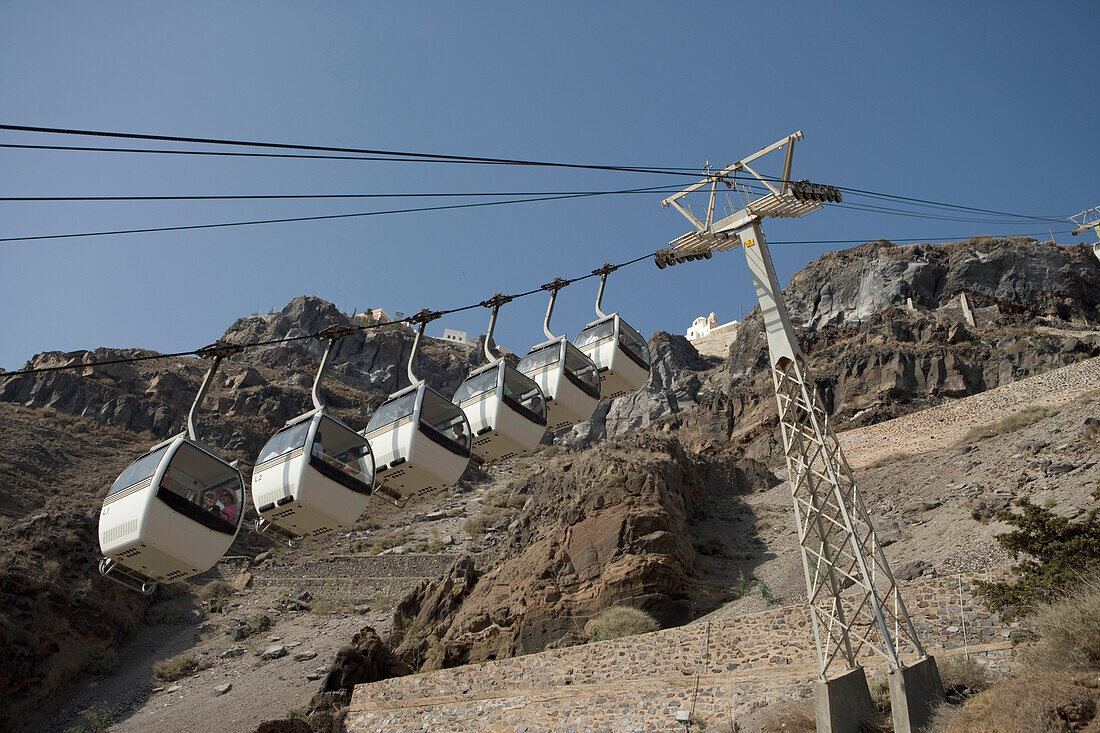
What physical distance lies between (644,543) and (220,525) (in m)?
15.7

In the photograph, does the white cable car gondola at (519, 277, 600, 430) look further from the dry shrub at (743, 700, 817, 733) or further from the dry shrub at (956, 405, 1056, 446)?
the dry shrub at (956, 405, 1056, 446)

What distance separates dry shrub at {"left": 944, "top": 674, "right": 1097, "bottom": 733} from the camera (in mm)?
8531

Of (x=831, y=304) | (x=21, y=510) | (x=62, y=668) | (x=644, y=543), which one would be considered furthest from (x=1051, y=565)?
(x=831, y=304)

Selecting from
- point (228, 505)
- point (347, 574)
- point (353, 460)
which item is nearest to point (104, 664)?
point (347, 574)

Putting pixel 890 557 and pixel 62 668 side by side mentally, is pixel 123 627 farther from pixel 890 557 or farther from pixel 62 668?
pixel 890 557

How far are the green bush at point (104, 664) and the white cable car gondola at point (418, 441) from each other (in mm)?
24926

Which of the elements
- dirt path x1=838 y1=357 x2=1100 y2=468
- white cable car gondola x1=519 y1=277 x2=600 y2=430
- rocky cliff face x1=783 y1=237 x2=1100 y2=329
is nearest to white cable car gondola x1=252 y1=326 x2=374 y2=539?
white cable car gondola x1=519 y1=277 x2=600 y2=430

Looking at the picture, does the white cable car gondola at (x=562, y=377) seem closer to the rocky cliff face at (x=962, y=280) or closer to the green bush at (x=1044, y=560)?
the green bush at (x=1044, y=560)

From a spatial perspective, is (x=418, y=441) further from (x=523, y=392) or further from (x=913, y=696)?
(x=913, y=696)

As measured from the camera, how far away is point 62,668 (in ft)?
96.7

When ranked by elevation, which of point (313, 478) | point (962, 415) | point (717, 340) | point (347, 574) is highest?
point (717, 340)

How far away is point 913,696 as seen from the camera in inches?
402

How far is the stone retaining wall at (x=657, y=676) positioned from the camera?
14047 millimetres

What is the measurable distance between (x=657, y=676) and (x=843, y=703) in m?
6.76
